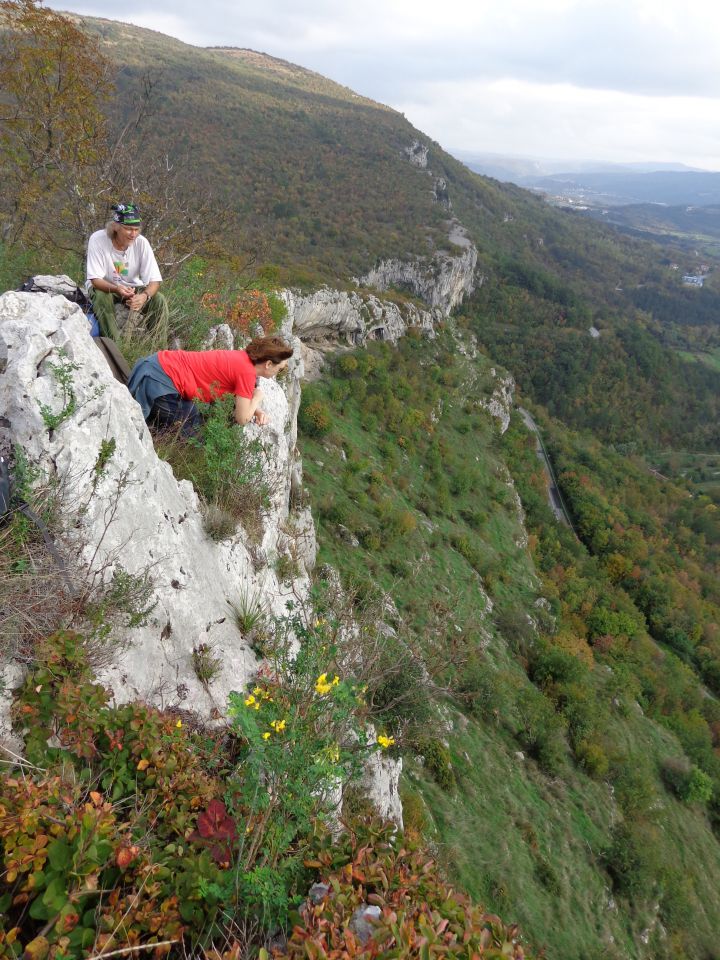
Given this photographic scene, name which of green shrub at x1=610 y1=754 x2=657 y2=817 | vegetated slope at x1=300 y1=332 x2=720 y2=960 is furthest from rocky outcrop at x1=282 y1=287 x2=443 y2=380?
green shrub at x1=610 y1=754 x2=657 y2=817

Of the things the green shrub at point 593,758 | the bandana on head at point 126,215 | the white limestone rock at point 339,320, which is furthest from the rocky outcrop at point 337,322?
the green shrub at point 593,758

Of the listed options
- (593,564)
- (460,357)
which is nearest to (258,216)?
(460,357)

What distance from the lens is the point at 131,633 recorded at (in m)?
3.10

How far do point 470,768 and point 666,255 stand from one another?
187489 mm

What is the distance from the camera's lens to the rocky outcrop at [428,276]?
169 ft

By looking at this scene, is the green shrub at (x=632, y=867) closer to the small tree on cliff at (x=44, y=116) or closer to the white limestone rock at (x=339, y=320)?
the small tree on cliff at (x=44, y=116)

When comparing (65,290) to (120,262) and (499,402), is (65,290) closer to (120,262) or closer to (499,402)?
(120,262)

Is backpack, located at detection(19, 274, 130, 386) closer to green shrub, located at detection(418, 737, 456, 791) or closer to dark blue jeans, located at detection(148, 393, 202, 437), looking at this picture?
dark blue jeans, located at detection(148, 393, 202, 437)

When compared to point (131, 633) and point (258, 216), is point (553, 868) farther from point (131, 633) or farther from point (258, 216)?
point (258, 216)

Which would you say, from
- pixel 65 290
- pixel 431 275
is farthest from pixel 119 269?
pixel 431 275

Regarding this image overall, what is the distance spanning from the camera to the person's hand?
15.2 feet

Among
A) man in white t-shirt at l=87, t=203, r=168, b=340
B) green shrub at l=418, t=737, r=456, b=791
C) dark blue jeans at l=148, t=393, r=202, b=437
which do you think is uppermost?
man in white t-shirt at l=87, t=203, r=168, b=340

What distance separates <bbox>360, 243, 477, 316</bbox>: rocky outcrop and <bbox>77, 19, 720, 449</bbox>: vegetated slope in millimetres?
1285

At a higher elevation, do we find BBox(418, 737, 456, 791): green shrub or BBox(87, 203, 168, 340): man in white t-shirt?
BBox(87, 203, 168, 340): man in white t-shirt
